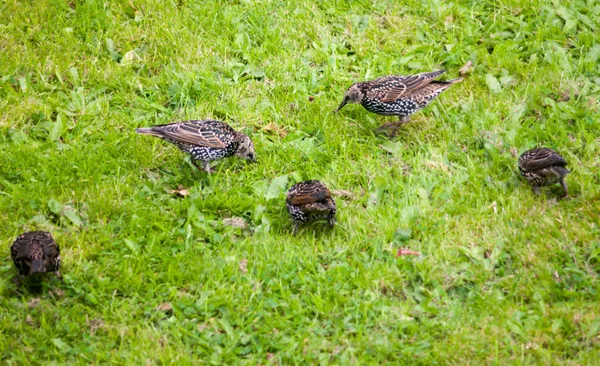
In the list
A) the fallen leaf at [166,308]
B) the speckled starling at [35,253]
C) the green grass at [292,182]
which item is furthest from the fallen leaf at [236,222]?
the speckled starling at [35,253]

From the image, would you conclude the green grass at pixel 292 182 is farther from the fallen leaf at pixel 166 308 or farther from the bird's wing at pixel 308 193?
the bird's wing at pixel 308 193

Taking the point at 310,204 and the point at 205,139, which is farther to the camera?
the point at 205,139

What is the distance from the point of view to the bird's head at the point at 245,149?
851cm

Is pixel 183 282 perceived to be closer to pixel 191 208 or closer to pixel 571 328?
pixel 191 208

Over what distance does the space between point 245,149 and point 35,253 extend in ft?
8.77

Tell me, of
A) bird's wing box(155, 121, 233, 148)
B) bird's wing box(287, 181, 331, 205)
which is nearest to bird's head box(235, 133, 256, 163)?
bird's wing box(155, 121, 233, 148)

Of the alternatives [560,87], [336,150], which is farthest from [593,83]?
[336,150]

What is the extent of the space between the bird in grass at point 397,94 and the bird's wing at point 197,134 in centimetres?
155

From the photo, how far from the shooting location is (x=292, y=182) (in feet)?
27.4

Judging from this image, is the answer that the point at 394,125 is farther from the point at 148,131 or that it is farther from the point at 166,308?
the point at 166,308

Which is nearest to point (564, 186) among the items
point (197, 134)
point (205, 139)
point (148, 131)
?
point (205, 139)

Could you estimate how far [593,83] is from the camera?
9.41m

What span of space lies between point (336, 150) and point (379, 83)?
975 millimetres

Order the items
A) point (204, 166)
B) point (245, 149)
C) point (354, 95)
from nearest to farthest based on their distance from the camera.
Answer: point (245, 149) → point (204, 166) → point (354, 95)
